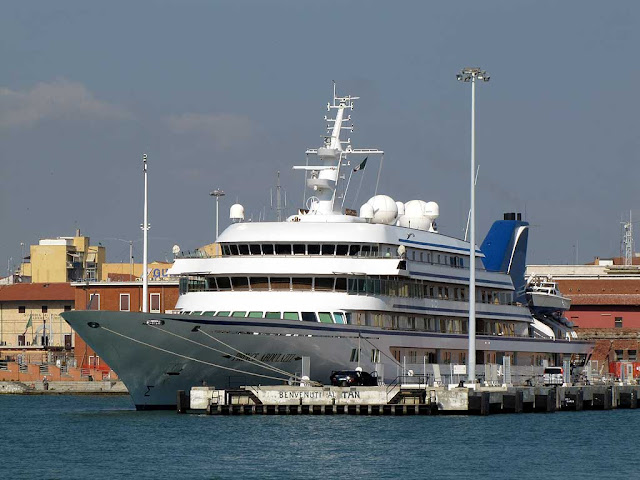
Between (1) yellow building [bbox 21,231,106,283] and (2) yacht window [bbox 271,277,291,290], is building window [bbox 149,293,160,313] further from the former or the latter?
(2) yacht window [bbox 271,277,291,290]

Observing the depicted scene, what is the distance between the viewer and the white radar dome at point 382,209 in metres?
71.7

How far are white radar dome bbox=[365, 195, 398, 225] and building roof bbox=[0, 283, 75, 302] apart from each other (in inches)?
2416

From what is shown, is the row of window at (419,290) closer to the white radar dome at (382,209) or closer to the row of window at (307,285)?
the row of window at (307,285)

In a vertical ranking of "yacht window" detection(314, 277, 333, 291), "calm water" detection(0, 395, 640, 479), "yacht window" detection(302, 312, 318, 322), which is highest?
"yacht window" detection(314, 277, 333, 291)

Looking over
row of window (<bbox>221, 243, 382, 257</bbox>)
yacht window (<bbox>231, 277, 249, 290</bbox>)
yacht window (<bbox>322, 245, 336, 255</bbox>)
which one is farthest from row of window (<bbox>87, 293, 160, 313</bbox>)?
yacht window (<bbox>322, 245, 336, 255</bbox>)

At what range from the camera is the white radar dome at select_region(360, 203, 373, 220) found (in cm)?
6919

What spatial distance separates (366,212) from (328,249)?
5.18 metres

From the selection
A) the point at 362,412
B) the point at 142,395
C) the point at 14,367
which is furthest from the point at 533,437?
the point at 14,367

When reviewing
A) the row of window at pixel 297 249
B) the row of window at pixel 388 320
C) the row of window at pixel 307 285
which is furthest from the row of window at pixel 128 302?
the row of window at pixel 297 249

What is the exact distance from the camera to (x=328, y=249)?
6469 centimetres

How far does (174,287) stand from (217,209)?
31.3 meters

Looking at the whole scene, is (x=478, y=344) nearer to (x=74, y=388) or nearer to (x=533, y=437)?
(x=533, y=437)

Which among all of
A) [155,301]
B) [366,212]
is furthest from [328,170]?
[155,301]

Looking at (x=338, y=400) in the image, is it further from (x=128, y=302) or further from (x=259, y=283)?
(x=128, y=302)
